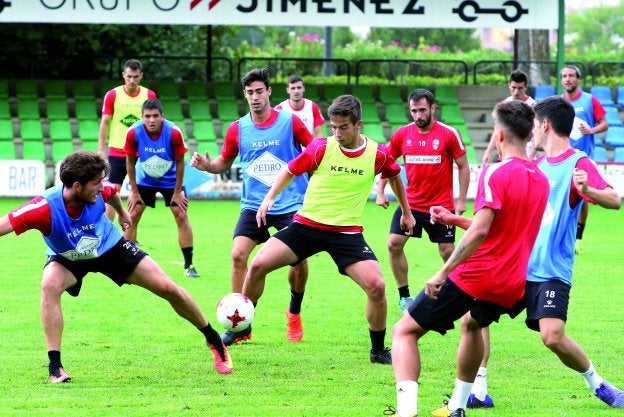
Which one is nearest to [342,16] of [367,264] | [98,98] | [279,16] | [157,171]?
[279,16]

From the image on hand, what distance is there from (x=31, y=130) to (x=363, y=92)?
7593 mm

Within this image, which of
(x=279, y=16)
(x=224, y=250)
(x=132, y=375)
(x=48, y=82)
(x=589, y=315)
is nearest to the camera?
(x=132, y=375)

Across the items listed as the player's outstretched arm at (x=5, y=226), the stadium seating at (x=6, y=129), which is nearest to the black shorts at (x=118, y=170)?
the player's outstretched arm at (x=5, y=226)

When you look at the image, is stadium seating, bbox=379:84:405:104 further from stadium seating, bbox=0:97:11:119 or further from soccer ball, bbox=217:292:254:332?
soccer ball, bbox=217:292:254:332

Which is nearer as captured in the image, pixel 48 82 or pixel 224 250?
pixel 224 250

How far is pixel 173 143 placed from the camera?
40.3 feet

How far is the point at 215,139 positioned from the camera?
23.9 metres

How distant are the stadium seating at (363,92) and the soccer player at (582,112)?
11099 mm

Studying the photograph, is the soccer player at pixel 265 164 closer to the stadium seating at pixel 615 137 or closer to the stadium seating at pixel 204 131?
the stadium seating at pixel 204 131

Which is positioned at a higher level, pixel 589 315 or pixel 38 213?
pixel 38 213

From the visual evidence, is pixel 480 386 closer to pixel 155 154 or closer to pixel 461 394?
pixel 461 394

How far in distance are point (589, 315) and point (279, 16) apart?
1339 cm

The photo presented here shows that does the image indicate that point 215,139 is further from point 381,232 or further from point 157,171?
point 157,171

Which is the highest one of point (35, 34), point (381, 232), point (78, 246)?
point (35, 34)
